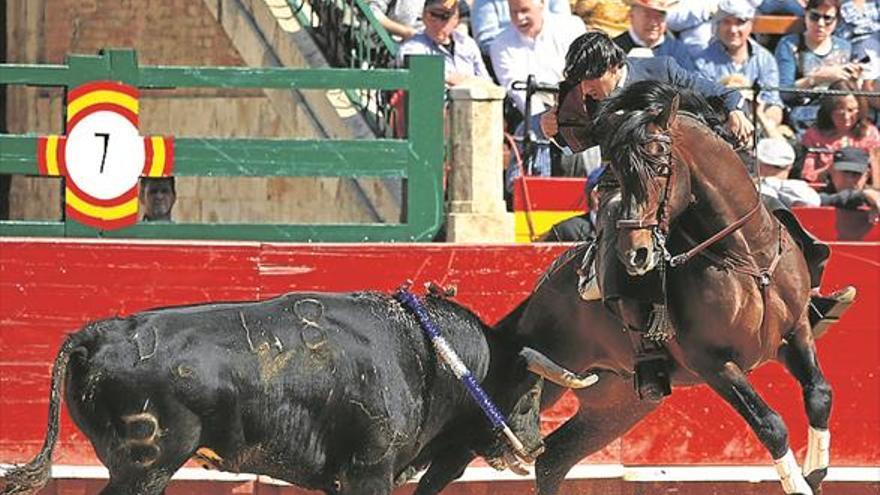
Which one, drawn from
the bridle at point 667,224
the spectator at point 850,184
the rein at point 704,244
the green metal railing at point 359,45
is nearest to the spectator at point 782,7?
the spectator at point 850,184

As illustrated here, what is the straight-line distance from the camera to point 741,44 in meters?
12.1

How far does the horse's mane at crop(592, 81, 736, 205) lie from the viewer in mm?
7621

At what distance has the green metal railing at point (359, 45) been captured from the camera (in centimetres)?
1120

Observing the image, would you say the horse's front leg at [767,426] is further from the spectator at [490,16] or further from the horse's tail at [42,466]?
the spectator at [490,16]

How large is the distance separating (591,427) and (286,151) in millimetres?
2403

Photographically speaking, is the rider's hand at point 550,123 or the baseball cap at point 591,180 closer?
the rider's hand at point 550,123

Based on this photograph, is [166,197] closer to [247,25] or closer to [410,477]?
[247,25]

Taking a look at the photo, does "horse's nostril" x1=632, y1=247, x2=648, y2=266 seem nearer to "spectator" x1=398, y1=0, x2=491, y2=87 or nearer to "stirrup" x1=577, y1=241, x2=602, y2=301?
"stirrup" x1=577, y1=241, x2=602, y2=301

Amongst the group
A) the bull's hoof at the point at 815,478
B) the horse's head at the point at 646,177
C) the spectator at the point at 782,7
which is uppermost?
the spectator at the point at 782,7

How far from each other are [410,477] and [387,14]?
516 cm

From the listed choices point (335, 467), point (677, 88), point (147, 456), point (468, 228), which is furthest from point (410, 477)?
point (468, 228)

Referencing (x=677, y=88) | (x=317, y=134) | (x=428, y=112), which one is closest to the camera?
(x=677, y=88)

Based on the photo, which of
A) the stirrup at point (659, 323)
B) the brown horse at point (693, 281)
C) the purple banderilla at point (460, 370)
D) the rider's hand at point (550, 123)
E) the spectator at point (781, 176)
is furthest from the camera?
the spectator at point (781, 176)

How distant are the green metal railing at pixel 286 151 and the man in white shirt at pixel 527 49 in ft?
4.59
